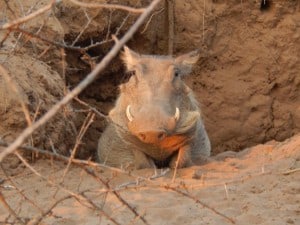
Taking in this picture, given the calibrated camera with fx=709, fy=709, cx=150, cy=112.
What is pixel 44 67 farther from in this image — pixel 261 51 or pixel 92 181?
pixel 261 51

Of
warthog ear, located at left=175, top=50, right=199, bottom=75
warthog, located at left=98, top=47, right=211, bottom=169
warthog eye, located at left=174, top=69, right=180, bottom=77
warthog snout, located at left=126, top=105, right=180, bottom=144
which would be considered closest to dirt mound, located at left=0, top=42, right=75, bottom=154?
warthog, located at left=98, top=47, right=211, bottom=169

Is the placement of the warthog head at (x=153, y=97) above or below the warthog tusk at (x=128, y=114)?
above

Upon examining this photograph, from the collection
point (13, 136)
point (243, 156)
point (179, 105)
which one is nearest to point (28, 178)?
point (13, 136)

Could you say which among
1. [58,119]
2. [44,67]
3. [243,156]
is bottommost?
[243,156]

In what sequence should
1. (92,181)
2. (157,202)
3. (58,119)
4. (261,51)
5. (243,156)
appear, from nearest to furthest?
(157,202), (92,181), (58,119), (243,156), (261,51)

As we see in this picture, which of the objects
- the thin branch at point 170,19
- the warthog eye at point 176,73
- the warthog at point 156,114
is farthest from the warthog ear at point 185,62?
the thin branch at point 170,19

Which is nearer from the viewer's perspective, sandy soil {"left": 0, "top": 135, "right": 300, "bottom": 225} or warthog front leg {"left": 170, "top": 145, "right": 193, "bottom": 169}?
sandy soil {"left": 0, "top": 135, "right": 300, "bottom": 225}

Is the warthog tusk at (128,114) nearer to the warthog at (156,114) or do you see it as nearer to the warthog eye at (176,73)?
the warthog at (156,114)

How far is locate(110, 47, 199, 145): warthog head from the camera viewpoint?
5.71 m

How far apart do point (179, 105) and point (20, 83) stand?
1445 mm

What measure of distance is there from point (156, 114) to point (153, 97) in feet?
1.36

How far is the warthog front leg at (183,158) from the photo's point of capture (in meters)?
6.56

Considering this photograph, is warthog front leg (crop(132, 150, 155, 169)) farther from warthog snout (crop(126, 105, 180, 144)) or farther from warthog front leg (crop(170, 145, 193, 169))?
warthog snout (crop(126, 105, 180, 144))

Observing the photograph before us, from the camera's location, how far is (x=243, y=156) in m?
7.14
